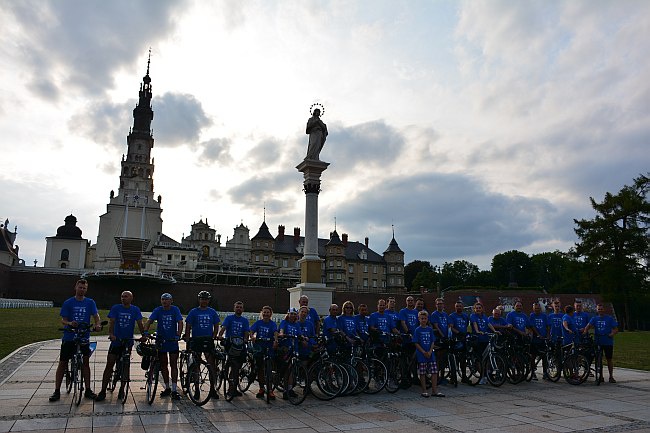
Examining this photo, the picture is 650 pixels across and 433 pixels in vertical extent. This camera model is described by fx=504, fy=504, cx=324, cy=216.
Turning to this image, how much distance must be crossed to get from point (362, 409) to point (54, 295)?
5535 cm

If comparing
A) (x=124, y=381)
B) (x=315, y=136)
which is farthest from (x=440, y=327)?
(x=315, y=136)

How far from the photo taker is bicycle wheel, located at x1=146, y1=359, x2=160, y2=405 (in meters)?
8.63

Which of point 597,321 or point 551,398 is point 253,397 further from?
point 597,321

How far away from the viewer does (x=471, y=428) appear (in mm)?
7504

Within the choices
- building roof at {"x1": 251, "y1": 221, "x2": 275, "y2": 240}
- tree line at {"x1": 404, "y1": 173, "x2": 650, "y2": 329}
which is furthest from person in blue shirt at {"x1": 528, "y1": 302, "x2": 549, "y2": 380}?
building roof at {"x1": 251, "y1": 221, "x2": 275, "y2": 240}

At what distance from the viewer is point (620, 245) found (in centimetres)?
4275

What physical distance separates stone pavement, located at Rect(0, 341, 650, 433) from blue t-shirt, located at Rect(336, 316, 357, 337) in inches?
54.3

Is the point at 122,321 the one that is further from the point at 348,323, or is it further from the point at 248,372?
the point at 348,323

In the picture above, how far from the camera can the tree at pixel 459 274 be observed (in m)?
90.1

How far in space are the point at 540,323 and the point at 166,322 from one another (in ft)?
29.8

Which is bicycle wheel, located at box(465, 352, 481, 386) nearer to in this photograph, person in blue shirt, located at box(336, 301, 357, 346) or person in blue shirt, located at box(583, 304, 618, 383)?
person in blue shirt, located at box(336, 301, 357, 346)

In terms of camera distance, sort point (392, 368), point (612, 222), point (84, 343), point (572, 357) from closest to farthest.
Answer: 1. point (84, 343)
2. point (392, 368)
3. point (572, 357)
4. point (612, 222)

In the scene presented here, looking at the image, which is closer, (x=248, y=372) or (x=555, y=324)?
(x=248, y=372)

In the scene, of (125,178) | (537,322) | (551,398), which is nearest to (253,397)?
(551,398)
